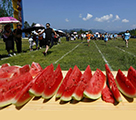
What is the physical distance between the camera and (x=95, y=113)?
1383 mm

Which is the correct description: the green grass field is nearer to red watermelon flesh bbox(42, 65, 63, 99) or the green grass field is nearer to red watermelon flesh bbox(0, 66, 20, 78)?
red watermelon flesh bbox(0, 66, 20, 78)

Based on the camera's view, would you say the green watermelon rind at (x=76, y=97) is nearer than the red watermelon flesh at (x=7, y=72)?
Yes

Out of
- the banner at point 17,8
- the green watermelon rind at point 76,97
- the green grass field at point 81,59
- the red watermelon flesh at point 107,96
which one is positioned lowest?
the green grass field at point 81,59

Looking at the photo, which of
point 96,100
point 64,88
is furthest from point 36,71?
point 96,100

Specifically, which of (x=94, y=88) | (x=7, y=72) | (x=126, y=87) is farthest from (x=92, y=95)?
(x=7, y=72)

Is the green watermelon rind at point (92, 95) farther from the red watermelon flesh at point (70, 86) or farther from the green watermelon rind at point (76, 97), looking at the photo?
the red watermelon flesh at point (70, 86)

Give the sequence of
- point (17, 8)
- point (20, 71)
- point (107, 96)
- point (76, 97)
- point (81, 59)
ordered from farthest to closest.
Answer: point (17, 8) → point (81, 59) → point (20, 71) → point (107, 96) → point (76, 97)

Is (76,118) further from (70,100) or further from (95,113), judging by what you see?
(70,100)

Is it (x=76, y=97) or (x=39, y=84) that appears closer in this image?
(x=76, y=97)

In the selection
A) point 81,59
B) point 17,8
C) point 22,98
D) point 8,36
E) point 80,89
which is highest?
point 17,8

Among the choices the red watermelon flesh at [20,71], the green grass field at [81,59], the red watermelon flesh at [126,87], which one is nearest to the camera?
the red watermelon flesh at [126,87]

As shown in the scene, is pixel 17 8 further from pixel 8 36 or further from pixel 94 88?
pixel 94 88

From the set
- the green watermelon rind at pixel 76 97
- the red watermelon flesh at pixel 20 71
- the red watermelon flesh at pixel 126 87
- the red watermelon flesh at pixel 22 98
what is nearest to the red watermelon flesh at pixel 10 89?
the red watermelon flesh at pixel 22 98

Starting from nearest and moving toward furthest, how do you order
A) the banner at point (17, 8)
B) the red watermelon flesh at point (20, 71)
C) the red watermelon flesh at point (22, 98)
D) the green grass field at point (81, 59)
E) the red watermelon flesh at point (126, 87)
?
the red watermelon flesh at point (22, 98)
the red watermelon flesh at point (126, 87)
the red watermelon flesh at point (20, 71)
the green grass field at point (81, 59)
the banner at point (17, 8)
